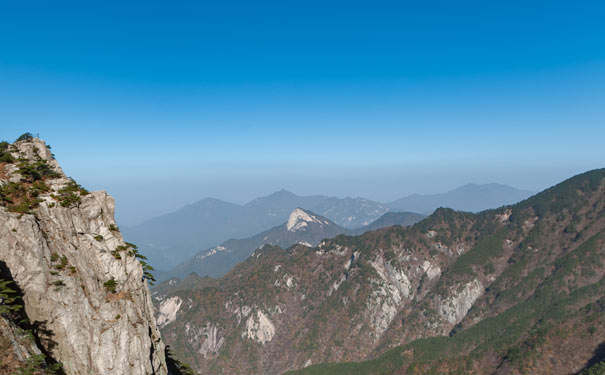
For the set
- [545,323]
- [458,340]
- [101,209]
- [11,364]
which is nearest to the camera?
[11,364]

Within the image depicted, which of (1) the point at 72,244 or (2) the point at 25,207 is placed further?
(1) the point at 72,244

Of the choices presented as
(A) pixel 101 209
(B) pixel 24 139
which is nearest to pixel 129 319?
(A) pixel 101 209

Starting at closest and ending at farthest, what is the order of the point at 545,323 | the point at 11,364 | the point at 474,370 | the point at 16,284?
1. the point at 11,364
2. the point at 16,284
3. the point at 474,370
4. the point at 545,323

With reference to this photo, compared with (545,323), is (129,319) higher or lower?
higher

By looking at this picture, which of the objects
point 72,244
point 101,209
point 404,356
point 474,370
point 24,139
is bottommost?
point 404,356

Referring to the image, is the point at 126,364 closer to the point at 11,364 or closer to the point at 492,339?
the point at 11,364

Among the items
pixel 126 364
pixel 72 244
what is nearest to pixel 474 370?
pixel 126 364

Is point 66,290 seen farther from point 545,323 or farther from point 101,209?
point 545,323
